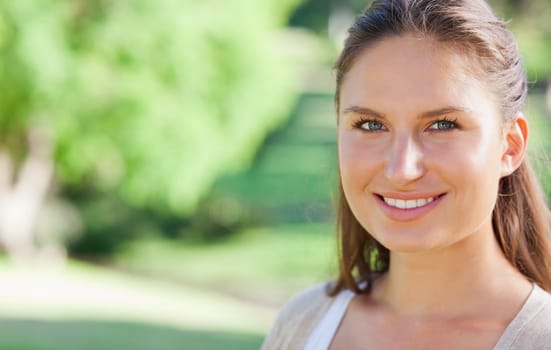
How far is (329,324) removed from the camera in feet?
6.98

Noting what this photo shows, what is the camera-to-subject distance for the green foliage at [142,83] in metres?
12.1

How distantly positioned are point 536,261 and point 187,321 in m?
9.55

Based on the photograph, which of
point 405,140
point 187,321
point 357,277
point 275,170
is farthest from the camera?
point 275,170

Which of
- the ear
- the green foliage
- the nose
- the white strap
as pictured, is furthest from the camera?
the green foliage

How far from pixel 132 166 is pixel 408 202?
39.1ft

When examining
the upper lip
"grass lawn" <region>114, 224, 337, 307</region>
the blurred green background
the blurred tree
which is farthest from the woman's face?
"grass lawn" <region>114, 224, 337, 307</region>

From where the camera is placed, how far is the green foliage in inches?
477

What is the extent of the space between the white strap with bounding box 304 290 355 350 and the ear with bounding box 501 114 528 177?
515 millimetres

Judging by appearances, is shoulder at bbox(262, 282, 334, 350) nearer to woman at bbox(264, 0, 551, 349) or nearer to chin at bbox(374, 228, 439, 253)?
woman at bbox(264, 0, 551, 349)

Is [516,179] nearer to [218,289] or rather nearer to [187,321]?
[187,321]

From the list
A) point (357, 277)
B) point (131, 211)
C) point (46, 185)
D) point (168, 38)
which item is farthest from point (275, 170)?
point (357, 277)

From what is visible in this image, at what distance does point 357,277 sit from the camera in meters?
2.29

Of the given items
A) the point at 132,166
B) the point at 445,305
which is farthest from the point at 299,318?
the point at 132,166

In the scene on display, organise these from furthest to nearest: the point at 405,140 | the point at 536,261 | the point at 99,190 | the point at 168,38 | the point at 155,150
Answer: the point at 99,190 → the point at 155,150 → the point at 168,38 → the point at 536,261 → the point at 405,140
